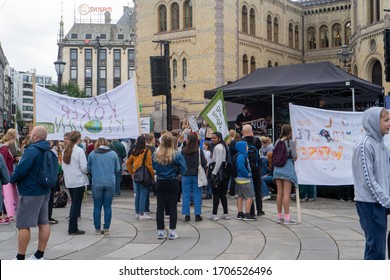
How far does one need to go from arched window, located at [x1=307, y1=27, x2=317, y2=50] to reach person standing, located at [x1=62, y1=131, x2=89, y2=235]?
4132 centimetres

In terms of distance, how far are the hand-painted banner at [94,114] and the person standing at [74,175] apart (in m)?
1.92

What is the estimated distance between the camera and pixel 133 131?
11.2m

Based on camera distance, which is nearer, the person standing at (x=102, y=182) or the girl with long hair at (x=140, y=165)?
the person standing at (x=102, y=182)

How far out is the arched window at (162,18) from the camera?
38091 millimetres

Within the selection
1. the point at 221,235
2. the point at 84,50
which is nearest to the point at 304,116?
the point at 221,235

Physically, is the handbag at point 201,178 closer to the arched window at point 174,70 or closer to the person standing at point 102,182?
the person standing at point 102,182

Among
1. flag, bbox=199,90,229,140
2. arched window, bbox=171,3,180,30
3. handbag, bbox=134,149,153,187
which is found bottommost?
handbag, bbox=134,149,153,187

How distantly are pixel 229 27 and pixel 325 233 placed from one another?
29.0 m

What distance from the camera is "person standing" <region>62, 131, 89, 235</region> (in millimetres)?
9086

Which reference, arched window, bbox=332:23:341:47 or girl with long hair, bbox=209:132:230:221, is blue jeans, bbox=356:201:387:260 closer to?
girl with long hair, bbox=209:132:230:221

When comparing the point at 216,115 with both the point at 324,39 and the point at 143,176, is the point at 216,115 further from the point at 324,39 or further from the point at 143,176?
the point at 324,39

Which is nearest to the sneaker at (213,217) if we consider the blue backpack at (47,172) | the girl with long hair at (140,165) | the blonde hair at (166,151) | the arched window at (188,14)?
the girl with long hair at (140,165)

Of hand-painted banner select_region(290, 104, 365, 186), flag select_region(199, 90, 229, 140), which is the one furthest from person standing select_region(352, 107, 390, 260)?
flag select_region(199, 90, 229, 140)
